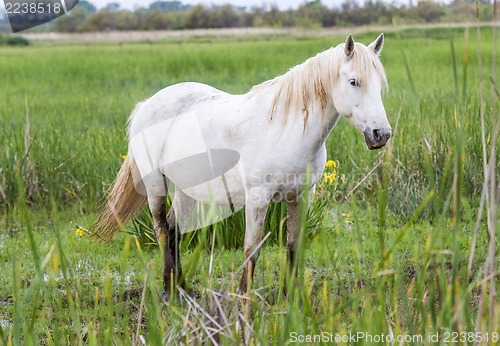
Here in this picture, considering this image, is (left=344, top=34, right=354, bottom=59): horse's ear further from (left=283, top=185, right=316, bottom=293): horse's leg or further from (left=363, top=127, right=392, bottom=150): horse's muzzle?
(left=283, top=185, right=316, bottom=293): horse's leg

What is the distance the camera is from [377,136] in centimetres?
358

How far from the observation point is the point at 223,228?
5375 millimetres

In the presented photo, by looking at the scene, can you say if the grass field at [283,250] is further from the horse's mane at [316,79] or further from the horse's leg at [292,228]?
the horse's mane at [316,79]

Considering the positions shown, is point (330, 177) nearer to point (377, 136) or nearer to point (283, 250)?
point (283, 250)

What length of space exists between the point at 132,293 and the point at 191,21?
149 feet

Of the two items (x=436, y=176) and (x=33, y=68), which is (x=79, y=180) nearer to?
(x=436, y=176)

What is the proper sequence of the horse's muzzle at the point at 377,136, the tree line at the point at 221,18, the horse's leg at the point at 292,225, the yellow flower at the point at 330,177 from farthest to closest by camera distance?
the tree line at the point at 221,18, the yellow flower at the point at 330,177, the horse's leg at the point at 292,225, the horse's muzzle at the point at 377,136

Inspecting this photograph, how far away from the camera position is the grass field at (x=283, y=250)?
2.43m

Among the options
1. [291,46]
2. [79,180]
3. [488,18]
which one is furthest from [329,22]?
[79,180]

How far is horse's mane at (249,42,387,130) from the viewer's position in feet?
12.1

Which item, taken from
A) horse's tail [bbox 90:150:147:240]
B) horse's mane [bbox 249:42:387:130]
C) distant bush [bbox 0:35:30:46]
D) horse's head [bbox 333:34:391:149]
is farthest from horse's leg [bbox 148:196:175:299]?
distant bush [bbox 0:35:30:46]

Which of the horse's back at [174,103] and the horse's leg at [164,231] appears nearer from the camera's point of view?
the horse's back at [174,103]

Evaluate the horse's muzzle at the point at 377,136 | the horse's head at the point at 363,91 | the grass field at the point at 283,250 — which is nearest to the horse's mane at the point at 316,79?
the horse's head at the point at 363,91

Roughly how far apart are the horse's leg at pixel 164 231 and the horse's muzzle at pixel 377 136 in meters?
1.64
